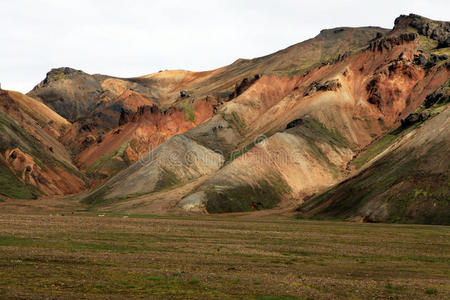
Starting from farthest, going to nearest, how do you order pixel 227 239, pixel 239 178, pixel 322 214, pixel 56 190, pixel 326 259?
pixel 56 190 → pixel 239 178 → pixel 322 214 → pixel 227 239 → pixel 326 259

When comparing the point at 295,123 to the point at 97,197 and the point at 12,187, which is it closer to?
the point at 97,197

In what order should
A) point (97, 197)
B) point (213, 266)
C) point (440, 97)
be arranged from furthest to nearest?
point (97, 197) → point (440, 97) → point (213, 266)

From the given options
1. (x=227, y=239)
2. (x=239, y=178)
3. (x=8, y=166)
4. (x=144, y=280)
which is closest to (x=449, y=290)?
(x=144, y=280)

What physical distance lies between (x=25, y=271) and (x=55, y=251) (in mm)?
10294

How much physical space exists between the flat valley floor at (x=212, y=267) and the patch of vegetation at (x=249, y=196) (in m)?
77.8

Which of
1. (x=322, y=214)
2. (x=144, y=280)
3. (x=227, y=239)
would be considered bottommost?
(x=322, y=214)

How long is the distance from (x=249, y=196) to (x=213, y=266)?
111405 millimetres

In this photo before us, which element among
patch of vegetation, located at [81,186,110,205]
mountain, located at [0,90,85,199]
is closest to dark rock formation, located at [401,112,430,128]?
patch of vegetation, located at [81,186,110,205]

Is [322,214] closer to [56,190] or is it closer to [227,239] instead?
[227,239]

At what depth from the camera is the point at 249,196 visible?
151m

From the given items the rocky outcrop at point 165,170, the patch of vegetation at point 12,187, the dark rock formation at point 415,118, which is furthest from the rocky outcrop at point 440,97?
the patch of vegetation at point 12,187

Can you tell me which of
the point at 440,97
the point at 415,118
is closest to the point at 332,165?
the point at 415,118

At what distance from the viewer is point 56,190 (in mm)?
182500

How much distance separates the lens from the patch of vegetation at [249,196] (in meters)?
144
